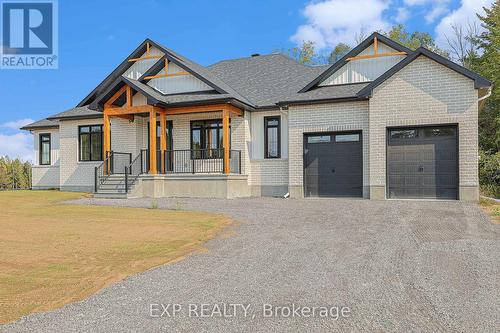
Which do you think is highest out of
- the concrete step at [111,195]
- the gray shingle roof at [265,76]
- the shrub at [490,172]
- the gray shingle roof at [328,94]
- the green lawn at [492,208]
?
the gray shingle roof at [265,76]

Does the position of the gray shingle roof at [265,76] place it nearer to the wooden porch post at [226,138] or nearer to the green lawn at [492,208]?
the wooden porch post at [226,138]

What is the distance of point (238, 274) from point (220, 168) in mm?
12981

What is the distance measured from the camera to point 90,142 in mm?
21906

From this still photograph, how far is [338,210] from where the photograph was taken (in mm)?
12484

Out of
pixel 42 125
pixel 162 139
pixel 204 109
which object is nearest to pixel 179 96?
pixel 204 109

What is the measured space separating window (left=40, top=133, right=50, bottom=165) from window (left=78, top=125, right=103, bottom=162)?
11.6 ft

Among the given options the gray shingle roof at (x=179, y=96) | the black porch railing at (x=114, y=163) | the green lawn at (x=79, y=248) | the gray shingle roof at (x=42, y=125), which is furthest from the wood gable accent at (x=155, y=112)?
the gray shingle roof at (x=42, y=125)

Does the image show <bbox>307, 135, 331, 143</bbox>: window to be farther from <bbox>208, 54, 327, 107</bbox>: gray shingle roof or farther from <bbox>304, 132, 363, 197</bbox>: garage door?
<bbox>208, 54, 327, 107</bbox>: gray shingle roof

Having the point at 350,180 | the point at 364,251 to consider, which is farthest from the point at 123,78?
the point at 364,251

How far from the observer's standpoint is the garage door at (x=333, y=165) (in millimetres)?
16578

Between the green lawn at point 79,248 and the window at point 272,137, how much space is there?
23.4 ft

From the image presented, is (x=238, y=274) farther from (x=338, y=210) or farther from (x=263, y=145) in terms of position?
(x=263, y=145)

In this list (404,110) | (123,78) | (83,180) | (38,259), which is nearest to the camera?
(38,259)

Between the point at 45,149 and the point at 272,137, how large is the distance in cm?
1412
